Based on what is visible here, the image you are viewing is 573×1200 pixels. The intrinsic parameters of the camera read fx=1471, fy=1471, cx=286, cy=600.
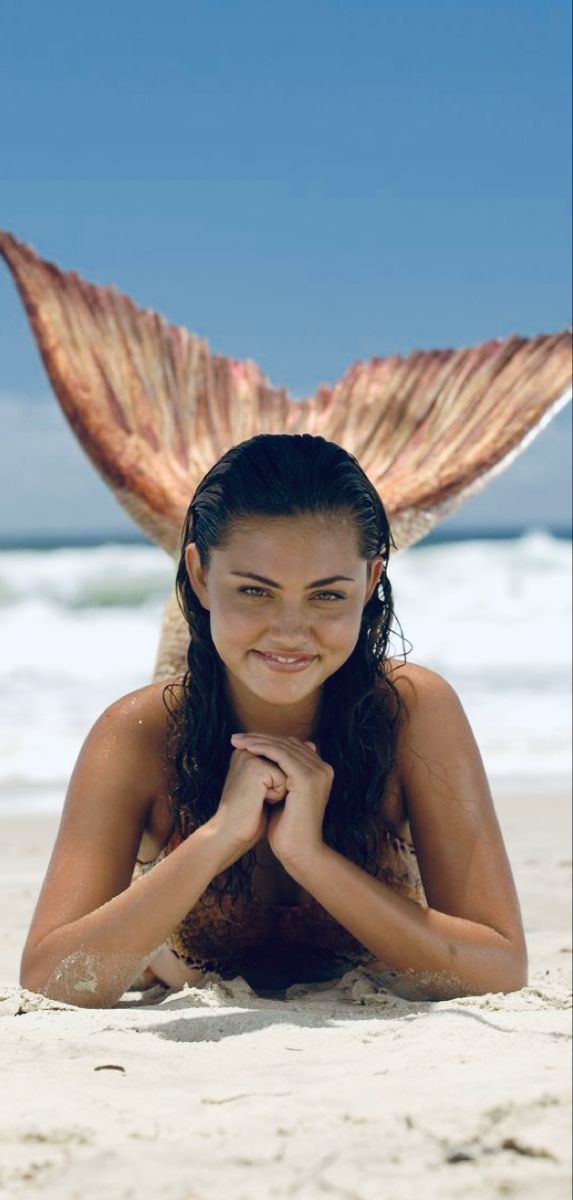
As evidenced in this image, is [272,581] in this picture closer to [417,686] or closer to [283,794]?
[283,794]

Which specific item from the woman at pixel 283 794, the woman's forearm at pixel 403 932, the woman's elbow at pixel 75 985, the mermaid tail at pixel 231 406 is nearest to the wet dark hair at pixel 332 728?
the woman at pixel 283 794

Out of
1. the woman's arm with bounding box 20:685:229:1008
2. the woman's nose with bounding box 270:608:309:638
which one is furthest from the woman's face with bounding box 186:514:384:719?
the woman's arm with bounding box 20:685:229:1008

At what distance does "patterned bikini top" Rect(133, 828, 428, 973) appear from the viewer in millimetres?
2941

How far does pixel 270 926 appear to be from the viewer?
9.72 ft

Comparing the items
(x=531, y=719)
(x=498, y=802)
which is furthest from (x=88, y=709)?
(x=498, y=802)

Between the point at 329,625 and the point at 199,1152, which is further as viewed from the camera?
the point at 329,625

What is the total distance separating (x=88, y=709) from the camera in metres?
10.8

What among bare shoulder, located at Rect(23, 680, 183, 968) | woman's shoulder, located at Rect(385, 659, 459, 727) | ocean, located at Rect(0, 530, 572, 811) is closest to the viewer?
bare shoulder, located at Rect(23, 680, 183, 968)

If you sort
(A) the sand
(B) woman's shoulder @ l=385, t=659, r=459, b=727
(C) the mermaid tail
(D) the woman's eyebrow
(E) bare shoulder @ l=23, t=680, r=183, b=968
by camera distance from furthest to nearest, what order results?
(C) the mermaid tail < (B) woman's shoulder @ l=385, t=659, r=459, b=727 < (E) bare shoulder @ l=23, t=680, r=183, b=968 < (D) the woman's eyebrow < (A) the sand

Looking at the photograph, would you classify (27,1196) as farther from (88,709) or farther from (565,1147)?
(88,709)

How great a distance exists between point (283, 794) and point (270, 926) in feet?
1.44

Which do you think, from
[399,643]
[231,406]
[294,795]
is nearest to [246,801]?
[294,795]

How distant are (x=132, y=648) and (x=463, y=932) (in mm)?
13897

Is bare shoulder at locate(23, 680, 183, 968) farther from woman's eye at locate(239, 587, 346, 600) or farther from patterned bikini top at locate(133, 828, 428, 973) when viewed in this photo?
woman's eye at locate(239, 587, 346, 600)
